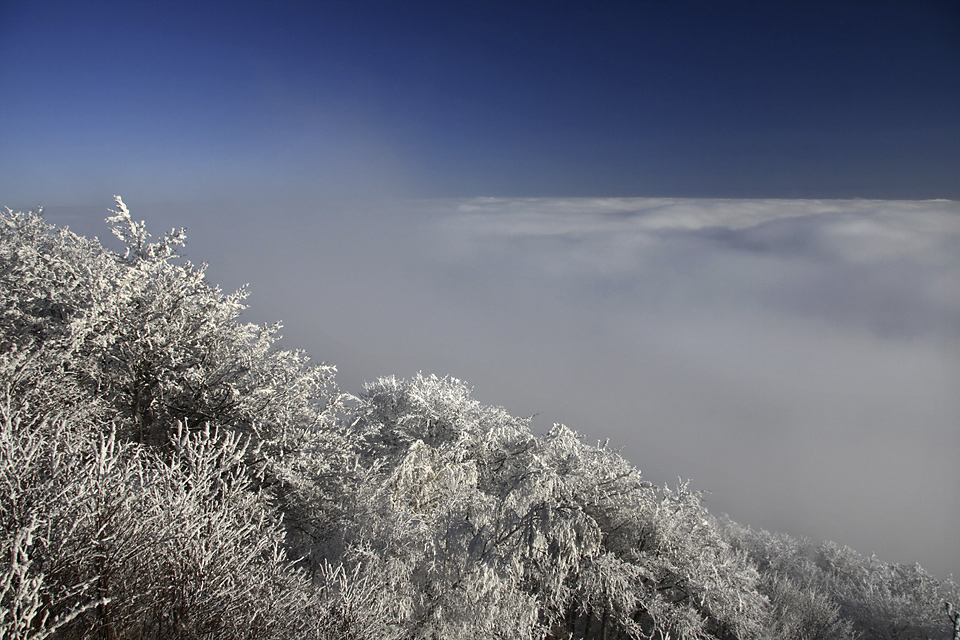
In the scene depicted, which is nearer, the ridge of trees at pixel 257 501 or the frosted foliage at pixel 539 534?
the ridge of trees at pixel 257 501

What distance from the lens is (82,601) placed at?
16.1 ft

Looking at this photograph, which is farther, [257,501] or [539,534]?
[539,534]

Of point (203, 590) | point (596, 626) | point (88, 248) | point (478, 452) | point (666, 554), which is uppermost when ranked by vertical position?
point (88, 248)

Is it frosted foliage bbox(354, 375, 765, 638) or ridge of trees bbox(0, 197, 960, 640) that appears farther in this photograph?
frosted foliage bbox(354, 375, 765, 638)

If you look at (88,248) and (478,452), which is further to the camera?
(478,452)

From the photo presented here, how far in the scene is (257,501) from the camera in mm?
9680

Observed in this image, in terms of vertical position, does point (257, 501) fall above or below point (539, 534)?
above

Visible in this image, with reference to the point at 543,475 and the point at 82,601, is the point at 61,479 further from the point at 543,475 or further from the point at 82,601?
the point at 543,475

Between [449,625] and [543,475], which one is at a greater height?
[543,475]

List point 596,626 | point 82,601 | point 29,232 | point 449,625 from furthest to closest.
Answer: point 596,626 < point 29,232 < point 449,625 < point 82,601

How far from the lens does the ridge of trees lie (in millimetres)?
5164

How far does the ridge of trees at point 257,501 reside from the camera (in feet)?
16.9

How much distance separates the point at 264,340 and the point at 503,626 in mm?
9264

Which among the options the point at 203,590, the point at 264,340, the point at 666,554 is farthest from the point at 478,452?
the point at 203,590
